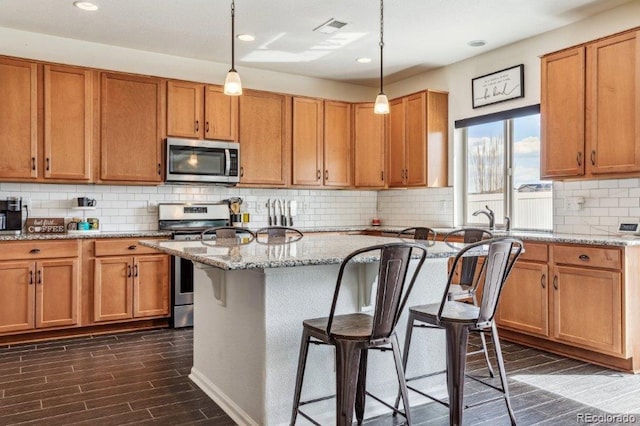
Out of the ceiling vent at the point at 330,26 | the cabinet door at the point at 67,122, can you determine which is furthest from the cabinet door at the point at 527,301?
the cabinet door at the point at 67,122

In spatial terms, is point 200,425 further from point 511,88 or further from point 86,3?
point 511,88

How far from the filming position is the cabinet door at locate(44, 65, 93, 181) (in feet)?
14.2

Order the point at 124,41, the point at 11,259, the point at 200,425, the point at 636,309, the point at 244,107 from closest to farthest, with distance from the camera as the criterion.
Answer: the point at 200,425, the point at 636,309, the point at 11,259, the point at 124,41, the point at 244,107

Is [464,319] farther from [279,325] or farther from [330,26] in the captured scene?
[330,26]

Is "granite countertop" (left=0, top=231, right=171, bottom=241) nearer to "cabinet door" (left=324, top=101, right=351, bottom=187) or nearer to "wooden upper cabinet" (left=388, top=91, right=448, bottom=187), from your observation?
"cabinet door" (left=324, top=101, right=351, bottom=187)

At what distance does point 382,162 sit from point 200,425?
404 cm

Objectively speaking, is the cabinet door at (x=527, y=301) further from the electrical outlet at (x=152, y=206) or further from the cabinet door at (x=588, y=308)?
the electrical outlet at (x=152, y=206)

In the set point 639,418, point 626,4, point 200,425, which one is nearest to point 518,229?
point 626,4

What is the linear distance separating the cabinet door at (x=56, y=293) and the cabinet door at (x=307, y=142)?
2446 millimetres

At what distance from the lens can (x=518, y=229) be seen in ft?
15.6

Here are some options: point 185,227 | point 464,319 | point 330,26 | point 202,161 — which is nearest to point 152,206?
point 185,227

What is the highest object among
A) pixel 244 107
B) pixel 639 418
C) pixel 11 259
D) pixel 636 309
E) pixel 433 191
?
pixel 244 107

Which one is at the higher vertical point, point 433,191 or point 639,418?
point 433,191

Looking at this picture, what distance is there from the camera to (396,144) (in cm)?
576
